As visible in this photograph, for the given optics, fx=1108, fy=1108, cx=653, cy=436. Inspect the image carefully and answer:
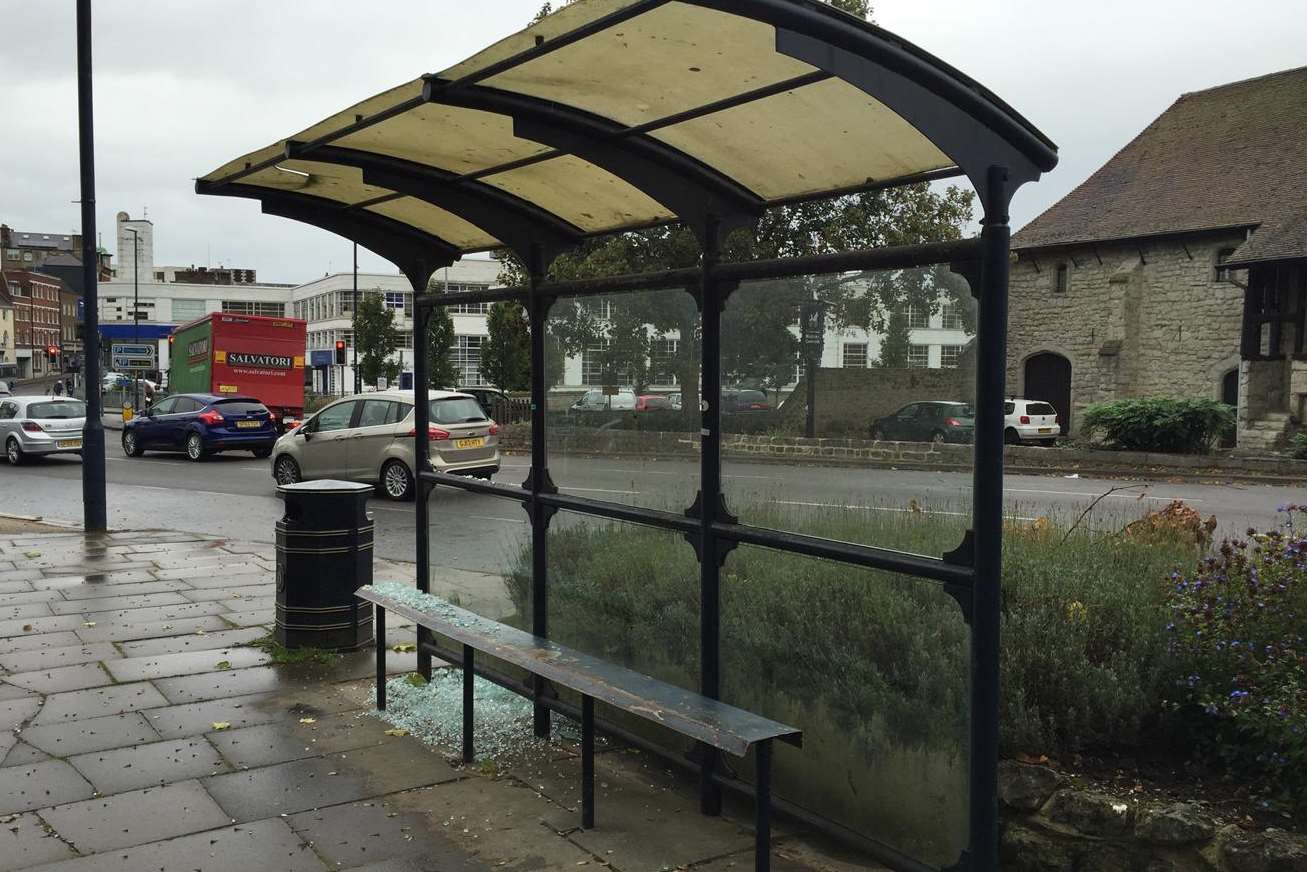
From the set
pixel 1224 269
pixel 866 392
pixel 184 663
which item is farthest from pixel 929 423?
pixel 1224 269

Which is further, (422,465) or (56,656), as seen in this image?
(56,656)

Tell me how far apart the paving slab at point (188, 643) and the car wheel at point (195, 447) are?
17924 mm

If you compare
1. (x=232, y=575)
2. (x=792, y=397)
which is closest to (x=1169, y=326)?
(x=232, y=575)

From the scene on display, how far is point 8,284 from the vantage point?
425ft

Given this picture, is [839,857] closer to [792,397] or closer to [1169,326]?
[792,397]

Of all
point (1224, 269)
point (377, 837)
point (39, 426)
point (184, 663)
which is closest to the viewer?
point (377, 837)

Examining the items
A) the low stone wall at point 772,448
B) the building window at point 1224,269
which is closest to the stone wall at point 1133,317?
the building window at point 1224,269

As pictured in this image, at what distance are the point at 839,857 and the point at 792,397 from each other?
1.78 meters

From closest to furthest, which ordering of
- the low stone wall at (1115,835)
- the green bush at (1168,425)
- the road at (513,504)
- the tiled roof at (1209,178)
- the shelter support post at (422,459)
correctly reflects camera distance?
the low stone wall at (1115,835), the road at (513,504), the shelter support post at (422,459), the green bush at (1168,425), the tiled roof at (1209,178)

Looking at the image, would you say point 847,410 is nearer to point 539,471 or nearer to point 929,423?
point 929,423

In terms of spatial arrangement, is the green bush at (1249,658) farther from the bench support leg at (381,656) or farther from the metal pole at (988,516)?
the bench support leg at (381,656)

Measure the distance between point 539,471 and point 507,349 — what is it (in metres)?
27.7

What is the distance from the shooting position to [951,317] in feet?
12.0

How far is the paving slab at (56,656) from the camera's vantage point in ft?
22.4
